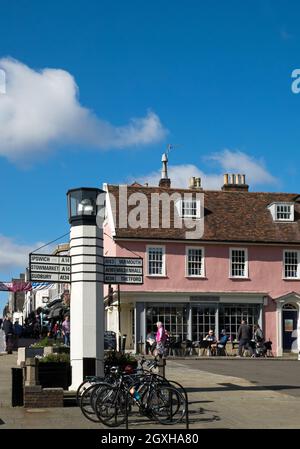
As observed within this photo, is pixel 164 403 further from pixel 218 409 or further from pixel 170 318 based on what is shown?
pixel 170 318

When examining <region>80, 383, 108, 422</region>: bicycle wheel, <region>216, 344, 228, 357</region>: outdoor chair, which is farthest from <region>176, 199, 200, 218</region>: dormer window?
<region>80, 383, 108, 422</region>: bicycle wheel

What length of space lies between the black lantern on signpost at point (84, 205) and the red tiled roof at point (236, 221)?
79.1ft

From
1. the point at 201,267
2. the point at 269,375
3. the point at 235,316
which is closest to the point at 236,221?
the point at 201,267

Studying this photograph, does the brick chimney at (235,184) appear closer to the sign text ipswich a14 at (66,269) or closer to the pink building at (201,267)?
the pink building at (201,267)

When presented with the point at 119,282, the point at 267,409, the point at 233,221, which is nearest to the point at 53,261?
the point at 119,282

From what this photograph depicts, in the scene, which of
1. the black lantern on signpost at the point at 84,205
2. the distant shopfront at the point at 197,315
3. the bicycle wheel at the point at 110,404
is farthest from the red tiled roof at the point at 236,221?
the bicycle wheel at the point at 110,404

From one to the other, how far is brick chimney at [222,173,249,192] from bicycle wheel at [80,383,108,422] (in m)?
35.6

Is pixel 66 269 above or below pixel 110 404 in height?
above

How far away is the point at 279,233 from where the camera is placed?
43.4 m

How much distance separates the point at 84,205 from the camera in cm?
1636

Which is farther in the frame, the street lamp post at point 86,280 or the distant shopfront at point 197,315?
the distant shopfront at point 197,315

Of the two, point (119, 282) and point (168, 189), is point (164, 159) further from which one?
point (119, 282)

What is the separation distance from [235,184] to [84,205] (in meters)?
32.9

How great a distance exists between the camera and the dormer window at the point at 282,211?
44.4 metres
